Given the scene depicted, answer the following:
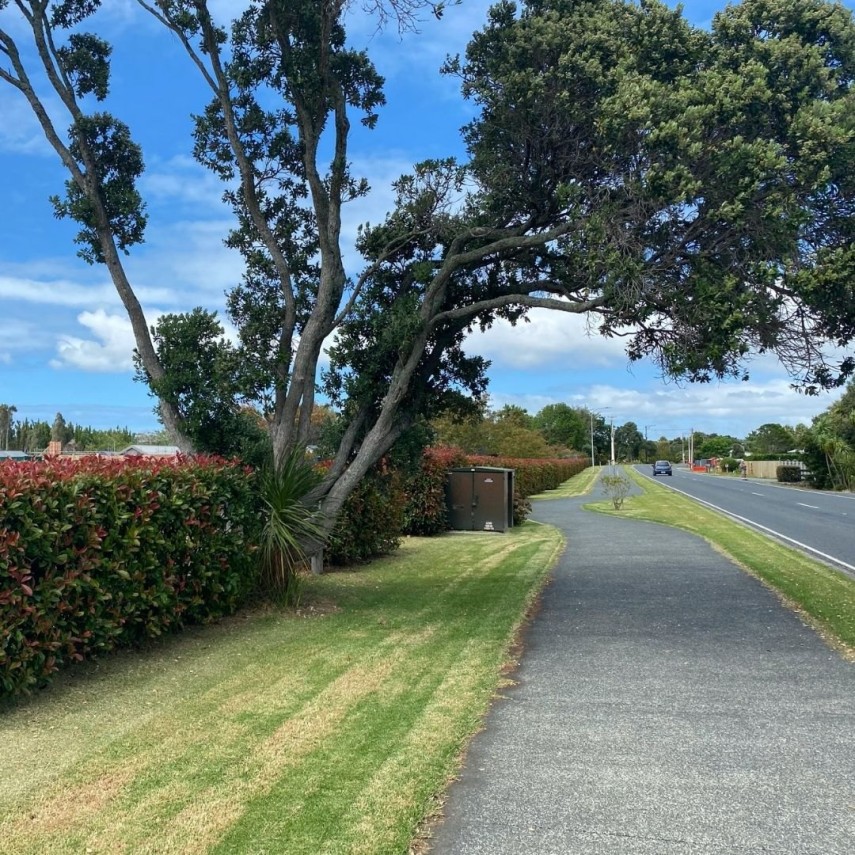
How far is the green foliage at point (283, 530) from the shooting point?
9.19m

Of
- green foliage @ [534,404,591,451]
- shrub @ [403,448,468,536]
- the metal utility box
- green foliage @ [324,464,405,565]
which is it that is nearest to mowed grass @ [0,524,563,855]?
green foliage @ [324,464,405,565]

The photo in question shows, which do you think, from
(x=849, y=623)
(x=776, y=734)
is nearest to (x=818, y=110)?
(x=849, y=623)

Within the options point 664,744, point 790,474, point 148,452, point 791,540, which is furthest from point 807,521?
point 790,474

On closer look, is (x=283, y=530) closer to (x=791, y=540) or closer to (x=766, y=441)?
(x=791, y=540)

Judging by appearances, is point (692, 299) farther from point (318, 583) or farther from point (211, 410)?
point (318, 583)

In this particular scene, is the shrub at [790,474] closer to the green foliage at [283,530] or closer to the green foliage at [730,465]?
the green foliage at [730,465]

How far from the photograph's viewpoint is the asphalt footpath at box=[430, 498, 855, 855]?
12.1ft

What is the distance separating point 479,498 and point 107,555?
14.8m

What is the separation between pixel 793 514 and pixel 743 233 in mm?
21419

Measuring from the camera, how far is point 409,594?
10719mm

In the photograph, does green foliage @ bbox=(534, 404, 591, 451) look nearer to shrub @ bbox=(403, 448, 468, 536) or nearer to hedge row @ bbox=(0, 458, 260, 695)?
shrub @ bbox=(403, 448, 468, 536)

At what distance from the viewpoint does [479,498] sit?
67.5 ft

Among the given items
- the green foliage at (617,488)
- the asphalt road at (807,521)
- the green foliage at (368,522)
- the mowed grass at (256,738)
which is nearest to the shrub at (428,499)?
the green foliage at (368,522)

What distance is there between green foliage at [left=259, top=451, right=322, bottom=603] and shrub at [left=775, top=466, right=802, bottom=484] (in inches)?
2252
